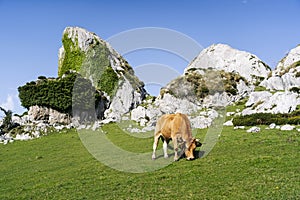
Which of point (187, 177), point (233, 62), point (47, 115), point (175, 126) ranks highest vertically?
point (233, 62)

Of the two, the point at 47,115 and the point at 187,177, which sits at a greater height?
the point at 47,115

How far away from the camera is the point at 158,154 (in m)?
24.8

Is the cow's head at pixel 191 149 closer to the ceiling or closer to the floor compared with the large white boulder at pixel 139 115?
closer to the floor

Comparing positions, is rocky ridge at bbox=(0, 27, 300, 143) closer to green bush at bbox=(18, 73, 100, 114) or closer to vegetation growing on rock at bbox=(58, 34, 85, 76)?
vegetation growing on rock at bbox=(58, 34, 85, 76)

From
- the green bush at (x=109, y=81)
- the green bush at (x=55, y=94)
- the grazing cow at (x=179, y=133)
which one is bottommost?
the grazing cow at (x=179, y=133)

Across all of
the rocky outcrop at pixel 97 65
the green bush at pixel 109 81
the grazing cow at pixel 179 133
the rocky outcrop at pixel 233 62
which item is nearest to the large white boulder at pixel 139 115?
the rocky outcrop at pixel 97 65

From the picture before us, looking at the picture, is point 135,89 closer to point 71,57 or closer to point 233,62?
point 71,57

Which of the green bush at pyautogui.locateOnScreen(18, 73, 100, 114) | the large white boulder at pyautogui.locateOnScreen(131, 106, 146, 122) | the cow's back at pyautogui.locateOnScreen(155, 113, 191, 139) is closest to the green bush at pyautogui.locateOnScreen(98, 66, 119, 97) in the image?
the green bush at pyautogui.locateOnScreen(18, 73, 100, 114)

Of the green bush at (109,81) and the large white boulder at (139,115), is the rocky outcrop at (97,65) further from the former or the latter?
the large white boulder at (139,115)

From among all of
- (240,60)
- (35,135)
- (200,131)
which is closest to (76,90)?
(35,135)

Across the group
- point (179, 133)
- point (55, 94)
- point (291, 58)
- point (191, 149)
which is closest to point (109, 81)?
point (55, 94)

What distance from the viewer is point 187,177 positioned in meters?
16.5

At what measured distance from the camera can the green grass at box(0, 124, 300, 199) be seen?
13.7m

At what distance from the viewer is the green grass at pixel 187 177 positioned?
45.1 feet
